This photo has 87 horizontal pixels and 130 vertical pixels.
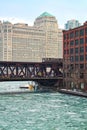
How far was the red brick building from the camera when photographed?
137750 mm

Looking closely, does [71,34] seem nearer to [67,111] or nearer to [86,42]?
[86,42]

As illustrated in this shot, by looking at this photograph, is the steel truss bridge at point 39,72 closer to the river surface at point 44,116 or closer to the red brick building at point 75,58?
the red brick building at point 75,58

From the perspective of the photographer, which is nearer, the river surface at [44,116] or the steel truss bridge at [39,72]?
the river surface at [44,116]

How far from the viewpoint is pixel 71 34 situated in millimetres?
149125

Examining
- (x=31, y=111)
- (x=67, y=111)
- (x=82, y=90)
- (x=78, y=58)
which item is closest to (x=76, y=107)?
(x=67, y=111)

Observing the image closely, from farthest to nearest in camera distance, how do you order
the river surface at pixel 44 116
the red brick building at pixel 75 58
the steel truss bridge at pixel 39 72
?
the steel truss bridge at pixel 39 72, the red brick building at pixel 75 58, the river surface at pixel 44 116

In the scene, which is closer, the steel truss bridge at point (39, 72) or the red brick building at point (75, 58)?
the red brick building at point (75, 58)

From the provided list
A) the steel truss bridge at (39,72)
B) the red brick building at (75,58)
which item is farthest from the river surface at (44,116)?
the steel truss bridge at (39,72)

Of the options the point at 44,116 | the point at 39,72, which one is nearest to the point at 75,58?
the point at 39,72

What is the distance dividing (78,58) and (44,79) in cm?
1989

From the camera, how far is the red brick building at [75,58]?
13775 centimetres

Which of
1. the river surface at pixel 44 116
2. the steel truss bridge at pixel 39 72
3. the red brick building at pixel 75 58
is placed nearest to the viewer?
the river surface at pixel 44 116

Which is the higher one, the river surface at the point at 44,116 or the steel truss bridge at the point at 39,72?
the steel truss bridge at the point at 39,72

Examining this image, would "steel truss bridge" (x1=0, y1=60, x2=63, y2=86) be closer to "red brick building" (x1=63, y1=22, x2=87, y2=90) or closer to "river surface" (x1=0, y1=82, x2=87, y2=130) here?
"red brick building" (x1=63, y1=22, x2=87, y2=90)
